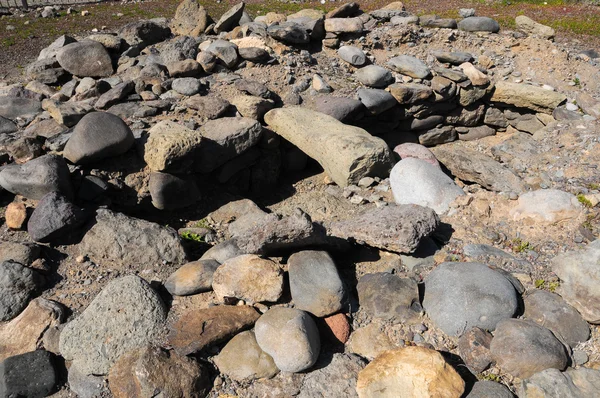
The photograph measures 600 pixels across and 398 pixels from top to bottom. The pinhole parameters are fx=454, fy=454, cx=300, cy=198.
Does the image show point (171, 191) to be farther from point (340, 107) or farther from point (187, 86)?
point (340, 107)

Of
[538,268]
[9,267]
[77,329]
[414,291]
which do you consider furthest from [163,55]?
[538,268]

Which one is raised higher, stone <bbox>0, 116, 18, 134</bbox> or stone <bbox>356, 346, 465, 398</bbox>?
stone <bbox>0, 116, 18, 134</bbox>

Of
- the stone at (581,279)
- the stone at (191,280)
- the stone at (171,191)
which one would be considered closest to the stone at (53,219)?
the stone at (171,191)

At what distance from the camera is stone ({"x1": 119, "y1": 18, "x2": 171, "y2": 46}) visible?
28.3ft

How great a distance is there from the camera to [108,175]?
223 inches

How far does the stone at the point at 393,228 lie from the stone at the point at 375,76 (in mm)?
3580

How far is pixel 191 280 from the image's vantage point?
4344 millimetres

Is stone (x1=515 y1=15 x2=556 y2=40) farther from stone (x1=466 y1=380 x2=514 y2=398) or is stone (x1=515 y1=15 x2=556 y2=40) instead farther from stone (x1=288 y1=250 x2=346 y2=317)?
stone (x1=466 y1=380 x2=514 y2=398)

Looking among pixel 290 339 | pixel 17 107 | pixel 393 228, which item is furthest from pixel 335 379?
pixel 17 107

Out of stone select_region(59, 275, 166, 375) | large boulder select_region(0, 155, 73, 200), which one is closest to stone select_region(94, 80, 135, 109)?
large boulder select_region(0, 155, 73, 200)

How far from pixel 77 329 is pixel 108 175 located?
7.58 feet

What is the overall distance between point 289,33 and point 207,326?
5.85m

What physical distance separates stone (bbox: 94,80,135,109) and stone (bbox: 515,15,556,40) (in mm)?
7938

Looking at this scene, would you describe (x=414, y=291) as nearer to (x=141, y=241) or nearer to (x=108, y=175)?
(x=141, y=241)
